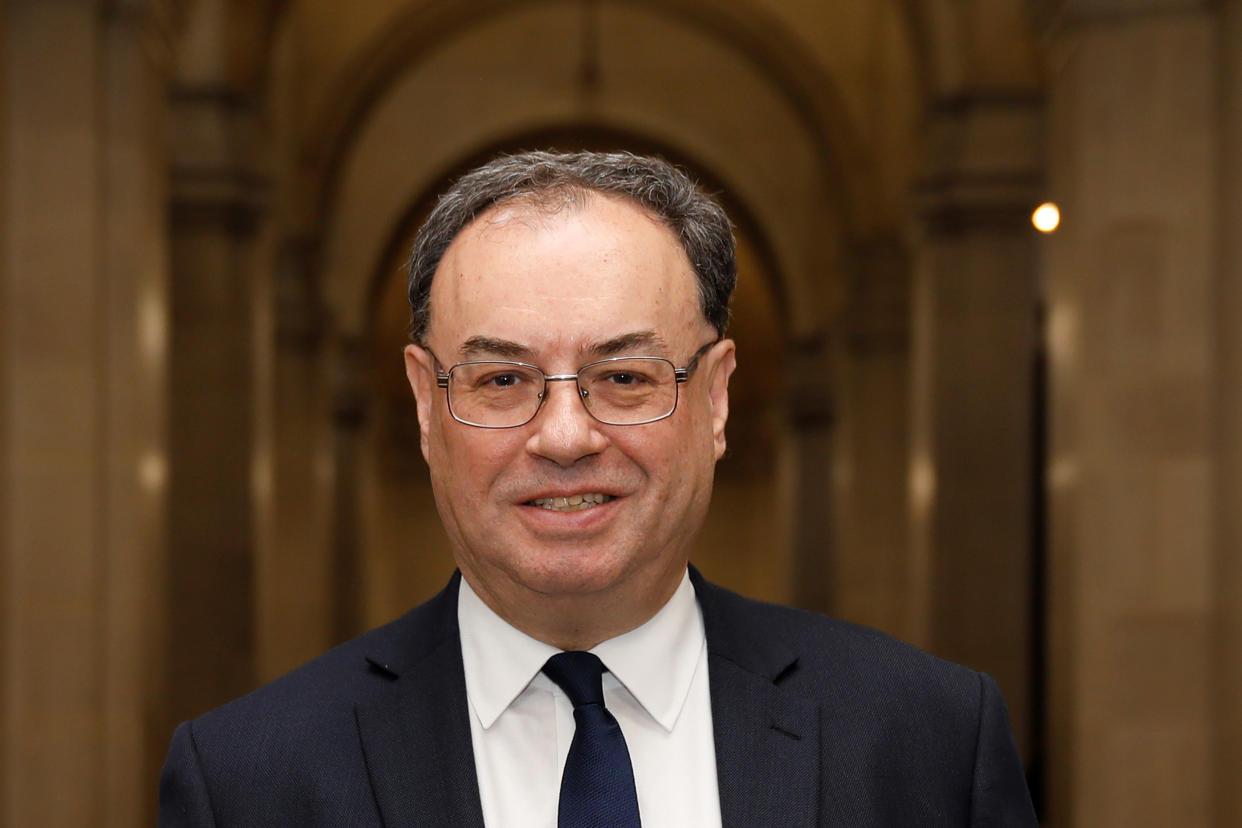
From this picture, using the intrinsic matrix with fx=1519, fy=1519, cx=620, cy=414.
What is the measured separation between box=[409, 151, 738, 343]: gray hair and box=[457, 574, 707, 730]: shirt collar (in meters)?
0.48

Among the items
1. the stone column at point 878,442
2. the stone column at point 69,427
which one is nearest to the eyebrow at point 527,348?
the stone column at point 69,427

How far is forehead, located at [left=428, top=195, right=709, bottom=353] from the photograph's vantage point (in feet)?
7.46

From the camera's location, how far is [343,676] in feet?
8.27

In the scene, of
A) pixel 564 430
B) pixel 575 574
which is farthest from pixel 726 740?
pixel 564 430

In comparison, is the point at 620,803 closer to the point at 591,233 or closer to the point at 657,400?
the point at 657,400

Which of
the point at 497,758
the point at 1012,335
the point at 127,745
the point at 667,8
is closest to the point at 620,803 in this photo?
the point at 497,758

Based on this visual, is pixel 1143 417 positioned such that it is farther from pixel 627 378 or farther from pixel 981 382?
pixel 627 378

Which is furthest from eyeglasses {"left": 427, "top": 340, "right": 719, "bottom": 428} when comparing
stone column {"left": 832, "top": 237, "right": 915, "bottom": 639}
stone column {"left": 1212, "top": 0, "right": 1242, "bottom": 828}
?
stone column {"left": 832, "top": 237, "right": 915, "bottom": 639}

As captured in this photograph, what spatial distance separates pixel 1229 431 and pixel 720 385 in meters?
4.69

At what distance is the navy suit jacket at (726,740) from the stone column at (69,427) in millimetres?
4931

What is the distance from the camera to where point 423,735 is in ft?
7.84

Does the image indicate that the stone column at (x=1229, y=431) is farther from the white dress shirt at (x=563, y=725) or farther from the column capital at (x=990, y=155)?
the white dress shirt at (x=563, y=725)

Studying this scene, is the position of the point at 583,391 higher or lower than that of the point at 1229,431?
higher

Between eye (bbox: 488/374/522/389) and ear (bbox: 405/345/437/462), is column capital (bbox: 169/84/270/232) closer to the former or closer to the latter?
ear (bbox: 405/345/437/462)
